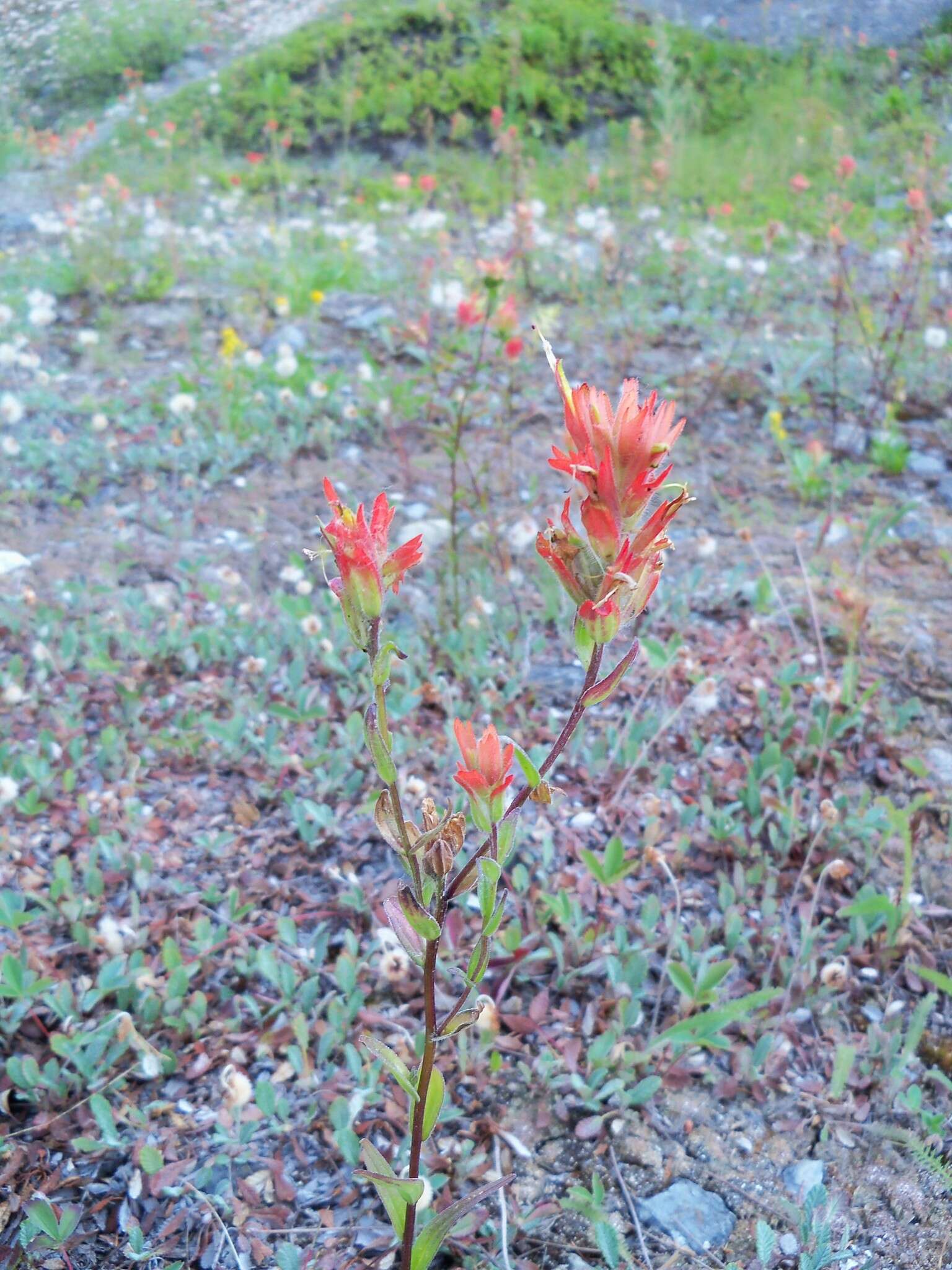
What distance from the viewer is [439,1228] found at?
4.30 feet

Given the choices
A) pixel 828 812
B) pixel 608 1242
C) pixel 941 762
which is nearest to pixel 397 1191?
pixel 608 1242

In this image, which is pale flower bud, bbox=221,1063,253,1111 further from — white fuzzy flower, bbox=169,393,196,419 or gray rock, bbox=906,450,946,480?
gray rock, bbox=906,450,946,480

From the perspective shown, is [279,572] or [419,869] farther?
[279,572]

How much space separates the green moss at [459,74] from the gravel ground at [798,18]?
1.76ft

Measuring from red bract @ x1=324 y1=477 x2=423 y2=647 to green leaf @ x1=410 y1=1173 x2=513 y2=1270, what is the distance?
0.79 meters

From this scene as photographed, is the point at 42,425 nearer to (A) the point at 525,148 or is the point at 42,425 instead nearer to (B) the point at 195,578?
(B) the point at 195,578

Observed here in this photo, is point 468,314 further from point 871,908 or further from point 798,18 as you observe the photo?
point 798,18

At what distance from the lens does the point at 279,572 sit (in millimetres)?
3492

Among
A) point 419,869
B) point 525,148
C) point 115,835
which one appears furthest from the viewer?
point 525,148

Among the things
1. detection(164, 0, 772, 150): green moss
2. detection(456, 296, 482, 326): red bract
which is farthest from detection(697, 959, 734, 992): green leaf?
detection(164, 0, 772, 150): green moss

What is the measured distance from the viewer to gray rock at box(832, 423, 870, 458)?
4.16 metres

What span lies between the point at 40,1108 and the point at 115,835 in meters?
0.65

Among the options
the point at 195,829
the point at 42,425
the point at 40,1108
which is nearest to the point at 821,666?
the point at 195,829

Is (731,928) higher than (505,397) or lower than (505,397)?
lower
